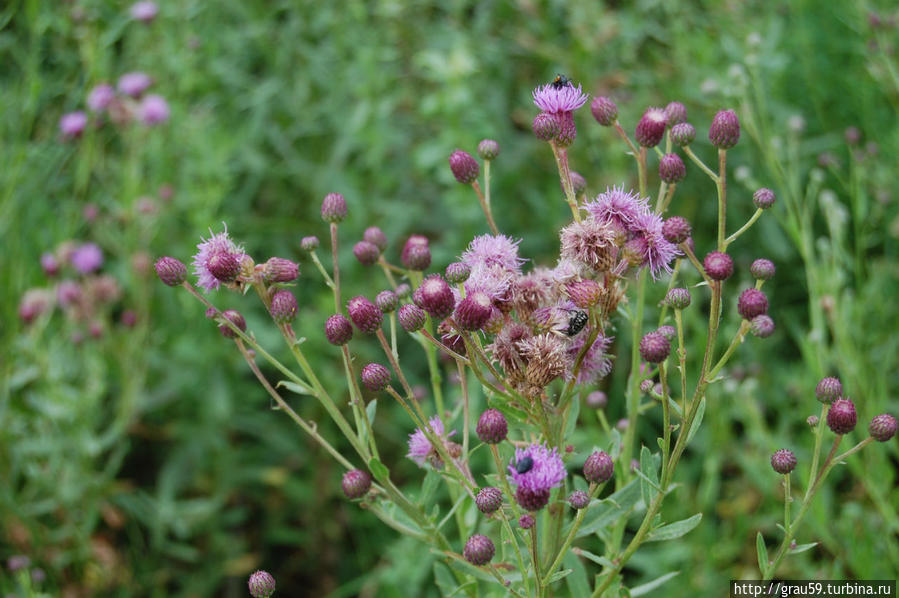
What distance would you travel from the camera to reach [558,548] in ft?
4.66

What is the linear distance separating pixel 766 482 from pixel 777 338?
949 mm

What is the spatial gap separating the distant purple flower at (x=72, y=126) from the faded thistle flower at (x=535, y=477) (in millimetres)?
3016

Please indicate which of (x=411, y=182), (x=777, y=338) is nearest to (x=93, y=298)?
(x=411, y=182)

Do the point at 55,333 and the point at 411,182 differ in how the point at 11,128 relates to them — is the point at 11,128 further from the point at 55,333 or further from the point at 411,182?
the point at 411,182

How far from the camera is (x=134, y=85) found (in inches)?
142

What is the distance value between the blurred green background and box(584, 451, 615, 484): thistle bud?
4.45 feet

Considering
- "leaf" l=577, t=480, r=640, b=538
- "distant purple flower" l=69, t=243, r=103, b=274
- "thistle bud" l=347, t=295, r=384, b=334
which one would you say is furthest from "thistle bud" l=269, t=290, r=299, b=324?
"distant purple flower" l=69, t=243, r=103, b=274

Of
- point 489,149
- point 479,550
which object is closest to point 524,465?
point 479,550

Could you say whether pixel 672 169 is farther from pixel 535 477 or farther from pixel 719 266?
pixel 535 477

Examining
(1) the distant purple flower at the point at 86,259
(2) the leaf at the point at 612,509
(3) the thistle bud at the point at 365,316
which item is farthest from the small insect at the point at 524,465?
(1) the distant purple flower at the point at 86,259

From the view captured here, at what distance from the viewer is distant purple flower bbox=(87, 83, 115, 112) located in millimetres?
3427

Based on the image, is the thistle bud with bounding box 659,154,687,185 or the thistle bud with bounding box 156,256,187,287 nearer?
the thistle bud with bounding box 659,154,687,185

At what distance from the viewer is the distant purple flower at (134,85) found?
11.9 ft

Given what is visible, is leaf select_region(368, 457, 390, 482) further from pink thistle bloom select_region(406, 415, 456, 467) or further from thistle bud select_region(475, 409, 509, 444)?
thistle bud select_region(475, 409, 509, 444)
